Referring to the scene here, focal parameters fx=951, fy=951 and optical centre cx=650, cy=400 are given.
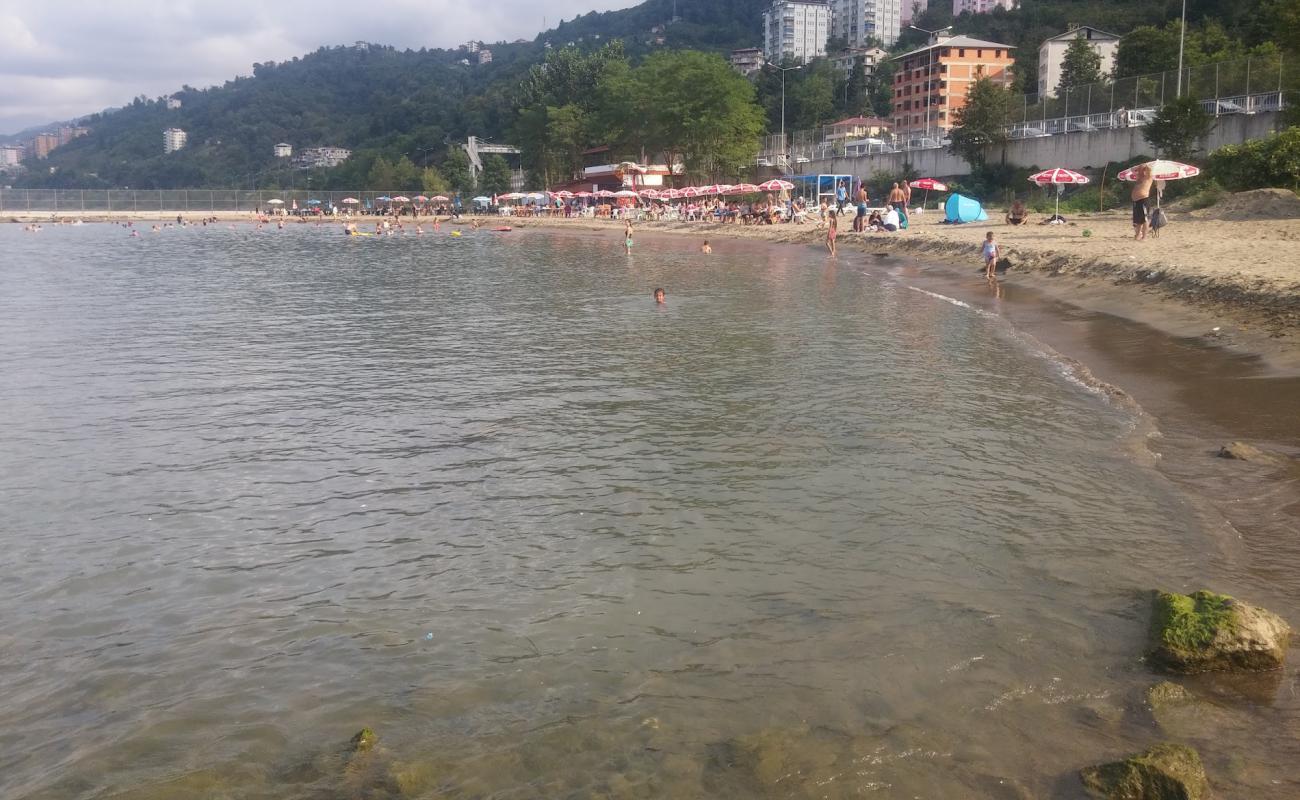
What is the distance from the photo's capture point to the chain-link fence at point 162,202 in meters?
122

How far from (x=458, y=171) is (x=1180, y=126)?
108392 mm

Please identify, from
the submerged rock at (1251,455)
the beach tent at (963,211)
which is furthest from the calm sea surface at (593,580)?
the beach tent at (963,211)

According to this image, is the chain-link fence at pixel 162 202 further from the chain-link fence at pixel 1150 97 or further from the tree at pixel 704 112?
the chain-link fence at pixel 1150 97

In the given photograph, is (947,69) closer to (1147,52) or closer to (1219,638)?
(1147,52)

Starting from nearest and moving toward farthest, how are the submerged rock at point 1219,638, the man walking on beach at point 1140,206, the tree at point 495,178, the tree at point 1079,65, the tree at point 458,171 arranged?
the submerged rock at point 1219,638 → the man walking on beach at point 1140,206 → the tree at point 1079,65 → the tree at point 495,178 → the tree at point 458,171

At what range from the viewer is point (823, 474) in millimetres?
10984

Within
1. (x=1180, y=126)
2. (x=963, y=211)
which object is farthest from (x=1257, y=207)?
(x=1180, y=126)

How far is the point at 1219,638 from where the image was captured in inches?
247

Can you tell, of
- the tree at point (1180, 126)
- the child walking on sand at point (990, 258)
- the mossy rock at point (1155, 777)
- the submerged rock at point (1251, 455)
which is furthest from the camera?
the tree at point (1180, 126)

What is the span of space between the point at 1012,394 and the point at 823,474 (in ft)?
16.8

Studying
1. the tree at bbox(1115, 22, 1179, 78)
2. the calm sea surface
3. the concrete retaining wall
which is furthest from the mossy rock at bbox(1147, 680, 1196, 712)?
the tree at bbox(1115, 22, 1179, 78)

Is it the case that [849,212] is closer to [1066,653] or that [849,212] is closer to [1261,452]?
[1261,452]

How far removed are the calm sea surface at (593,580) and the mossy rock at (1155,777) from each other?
0.82ft

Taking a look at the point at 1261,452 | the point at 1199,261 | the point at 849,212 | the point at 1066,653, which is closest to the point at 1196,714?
the point at 1066,653
